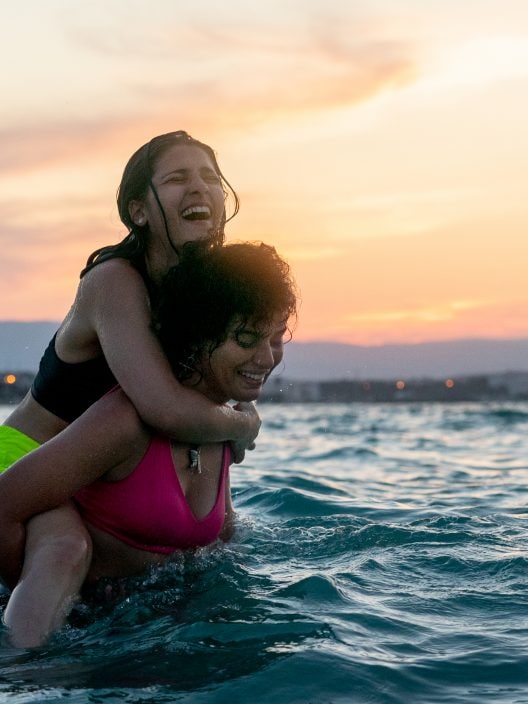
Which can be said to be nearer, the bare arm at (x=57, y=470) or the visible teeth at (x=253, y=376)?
the bare arm at (x=57, y=470)

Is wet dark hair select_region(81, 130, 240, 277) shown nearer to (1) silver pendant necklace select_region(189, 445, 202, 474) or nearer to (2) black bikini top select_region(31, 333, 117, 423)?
(2) black bikini top select_region(31, 333, 117, 423)

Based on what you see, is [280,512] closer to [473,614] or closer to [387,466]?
[473,614]

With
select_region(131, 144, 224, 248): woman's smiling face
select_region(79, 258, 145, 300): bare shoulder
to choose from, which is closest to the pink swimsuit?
select_region(79, 258, 145, 300): bare shoulder

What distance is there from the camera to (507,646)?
3.89m

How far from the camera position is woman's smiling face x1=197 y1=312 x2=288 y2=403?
432 cm

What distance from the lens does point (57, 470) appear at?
4066 mm

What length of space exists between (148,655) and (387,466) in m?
9.35

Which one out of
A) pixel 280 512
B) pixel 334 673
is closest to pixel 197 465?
pixel 334 673

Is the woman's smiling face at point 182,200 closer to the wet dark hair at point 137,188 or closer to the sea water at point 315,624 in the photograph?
the wet dark hair at point 137,188

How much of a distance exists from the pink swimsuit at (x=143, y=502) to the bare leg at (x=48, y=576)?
0.36 ft

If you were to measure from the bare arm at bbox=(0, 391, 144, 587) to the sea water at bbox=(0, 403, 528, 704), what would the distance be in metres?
0.46

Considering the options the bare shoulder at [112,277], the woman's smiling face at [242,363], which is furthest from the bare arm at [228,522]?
the bare shoulder at [112,277]

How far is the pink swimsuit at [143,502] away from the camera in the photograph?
169 inches

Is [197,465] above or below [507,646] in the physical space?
above
